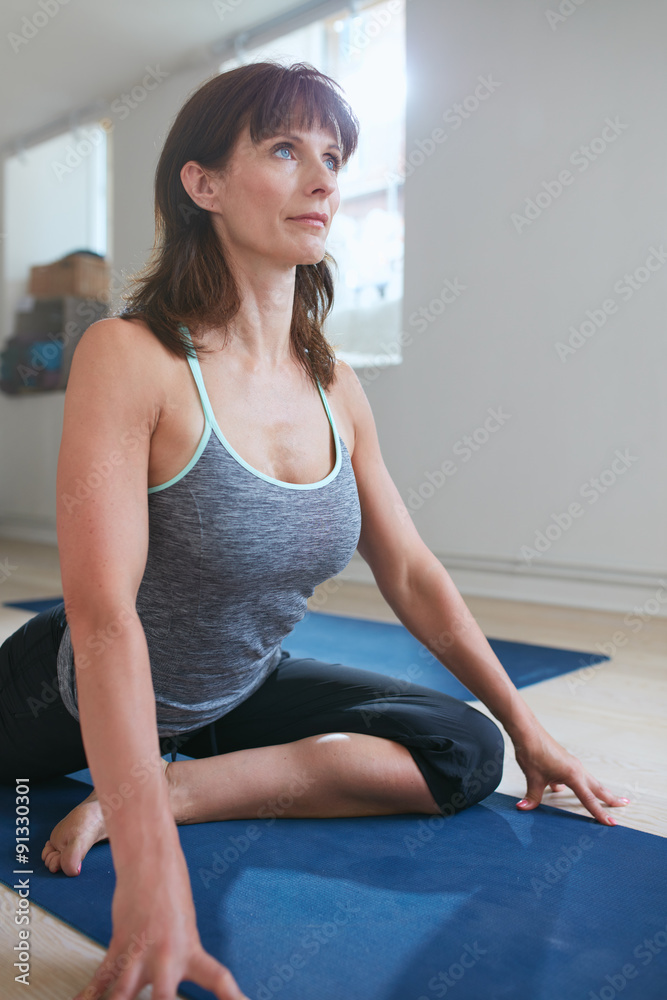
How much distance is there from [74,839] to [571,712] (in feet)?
3.57

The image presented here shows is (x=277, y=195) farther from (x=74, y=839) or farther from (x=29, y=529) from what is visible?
(x=29, y=529)

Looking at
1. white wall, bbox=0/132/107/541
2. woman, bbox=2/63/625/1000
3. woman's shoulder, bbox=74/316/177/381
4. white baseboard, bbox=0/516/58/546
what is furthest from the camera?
white wall, bbox=0/132/107/541

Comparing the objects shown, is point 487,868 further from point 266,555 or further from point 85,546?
point 85,546

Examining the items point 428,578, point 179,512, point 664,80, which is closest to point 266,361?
point 179,512

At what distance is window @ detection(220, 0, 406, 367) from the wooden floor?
1.13 m

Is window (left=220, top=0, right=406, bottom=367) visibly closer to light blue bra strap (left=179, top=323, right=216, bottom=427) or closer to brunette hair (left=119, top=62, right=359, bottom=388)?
brunette hair (left=119, top=62, right=359, bottom=388)

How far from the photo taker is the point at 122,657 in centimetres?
77

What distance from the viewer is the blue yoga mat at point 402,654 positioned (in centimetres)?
205

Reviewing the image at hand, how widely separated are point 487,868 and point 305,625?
1.65 metres

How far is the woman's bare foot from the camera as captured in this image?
101 centimetres

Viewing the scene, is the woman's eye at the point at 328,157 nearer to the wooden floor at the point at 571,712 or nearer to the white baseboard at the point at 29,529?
the wooden floor at the point at 571,712

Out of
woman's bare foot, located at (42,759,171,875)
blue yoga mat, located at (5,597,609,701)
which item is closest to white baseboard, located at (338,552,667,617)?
blue yoga mat, located at (5,597,609,701)

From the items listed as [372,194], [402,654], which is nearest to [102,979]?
[402,654]

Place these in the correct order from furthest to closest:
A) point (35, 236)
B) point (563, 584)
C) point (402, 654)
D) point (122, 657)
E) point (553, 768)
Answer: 1. point (35, 236)
2. point (563, 584)
3. point (402, 654)
4. point (553, 768)
5. point (122, 657)
